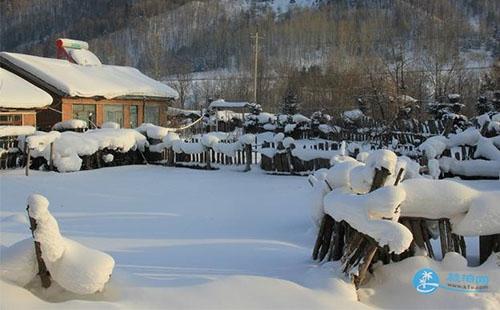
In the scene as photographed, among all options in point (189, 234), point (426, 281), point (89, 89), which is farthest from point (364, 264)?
point (89, 89)

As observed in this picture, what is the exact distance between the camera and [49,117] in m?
27.3

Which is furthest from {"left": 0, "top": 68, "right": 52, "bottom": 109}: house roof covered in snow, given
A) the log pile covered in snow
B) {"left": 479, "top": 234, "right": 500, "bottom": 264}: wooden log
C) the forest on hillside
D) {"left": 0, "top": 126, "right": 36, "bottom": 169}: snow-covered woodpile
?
the forest on hillside

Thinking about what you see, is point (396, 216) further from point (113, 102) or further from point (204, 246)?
point (113, 102)

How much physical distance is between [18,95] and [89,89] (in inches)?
197

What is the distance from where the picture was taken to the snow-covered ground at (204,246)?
4.99 meters

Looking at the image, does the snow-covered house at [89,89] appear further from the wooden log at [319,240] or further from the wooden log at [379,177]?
the wooden log at [379,177]

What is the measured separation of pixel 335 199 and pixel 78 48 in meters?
32.2

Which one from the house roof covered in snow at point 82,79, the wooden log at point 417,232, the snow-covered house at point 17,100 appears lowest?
the wooden log at point 417,232

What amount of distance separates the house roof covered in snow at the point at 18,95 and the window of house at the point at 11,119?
1190 mm

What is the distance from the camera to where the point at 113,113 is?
98.0ft

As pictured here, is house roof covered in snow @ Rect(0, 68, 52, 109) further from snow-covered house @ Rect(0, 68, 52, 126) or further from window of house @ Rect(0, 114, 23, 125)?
window of house @ Rect(0, 114, 23, 125)

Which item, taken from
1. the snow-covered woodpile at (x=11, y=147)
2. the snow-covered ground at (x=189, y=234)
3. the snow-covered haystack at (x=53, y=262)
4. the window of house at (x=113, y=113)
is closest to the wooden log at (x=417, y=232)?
the snow-covered ground at (x=189, y=234)

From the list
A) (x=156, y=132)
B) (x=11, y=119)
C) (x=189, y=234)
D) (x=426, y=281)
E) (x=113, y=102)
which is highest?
(x=113, y=102)

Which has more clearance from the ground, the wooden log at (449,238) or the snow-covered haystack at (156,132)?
the snow-covered haystack at (156,132)
